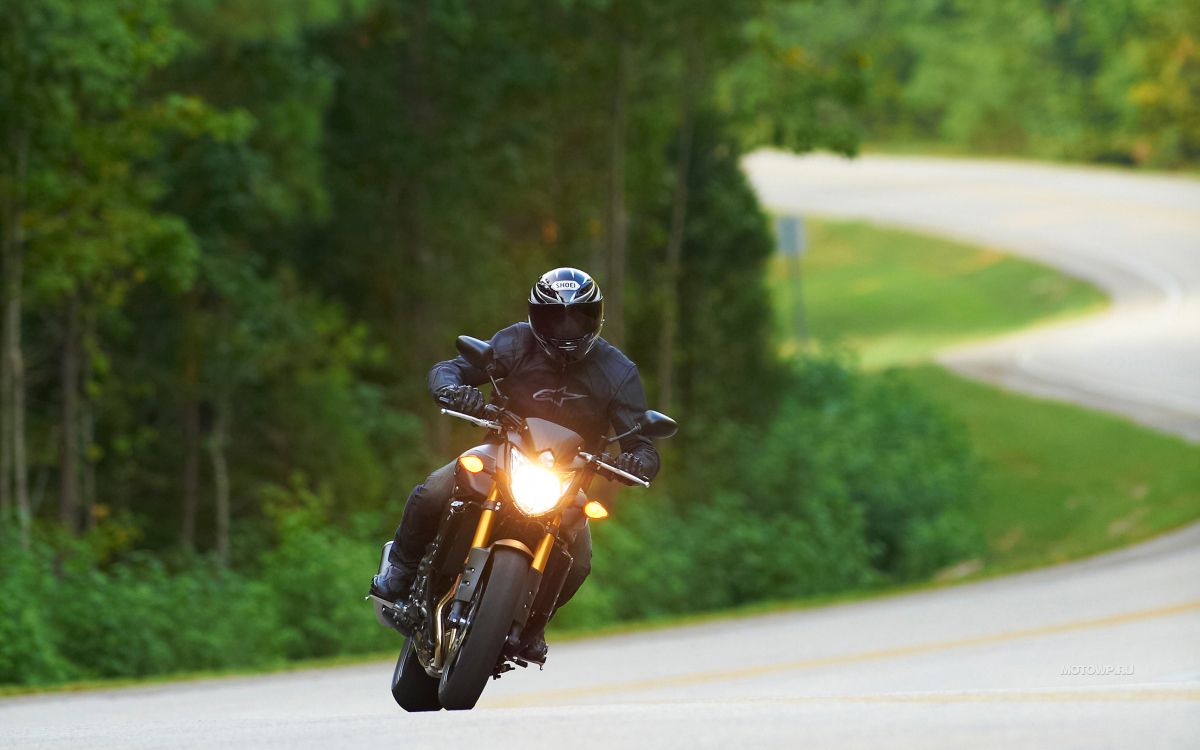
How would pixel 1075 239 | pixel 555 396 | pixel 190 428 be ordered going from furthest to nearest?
pixel 1075 239 → pixel 190 428 → pixel 555 396

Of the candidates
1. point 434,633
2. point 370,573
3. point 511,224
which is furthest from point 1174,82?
point 434,633

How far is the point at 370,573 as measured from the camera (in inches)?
782

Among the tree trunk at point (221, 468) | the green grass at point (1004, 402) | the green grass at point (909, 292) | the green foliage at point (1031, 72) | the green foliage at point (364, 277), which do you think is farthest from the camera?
the green foliage at point (1031, 72)

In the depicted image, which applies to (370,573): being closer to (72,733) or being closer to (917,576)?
(917,576)

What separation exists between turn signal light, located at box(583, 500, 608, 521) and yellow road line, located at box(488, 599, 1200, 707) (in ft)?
11.4

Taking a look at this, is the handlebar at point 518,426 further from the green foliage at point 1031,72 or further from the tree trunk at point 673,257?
the green foliage at point 1031,72

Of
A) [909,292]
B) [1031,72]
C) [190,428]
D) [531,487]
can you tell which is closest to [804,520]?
[190,428]

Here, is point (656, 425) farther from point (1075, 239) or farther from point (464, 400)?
point (1075, 239)

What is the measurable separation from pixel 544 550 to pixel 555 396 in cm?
69

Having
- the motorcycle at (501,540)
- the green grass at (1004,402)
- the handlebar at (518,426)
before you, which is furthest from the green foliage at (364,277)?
the handlebar at (518,426)

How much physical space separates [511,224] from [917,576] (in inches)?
395

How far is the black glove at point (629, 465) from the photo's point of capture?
8289 millimetres

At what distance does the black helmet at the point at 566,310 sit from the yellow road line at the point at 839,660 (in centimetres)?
376

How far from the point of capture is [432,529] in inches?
352
